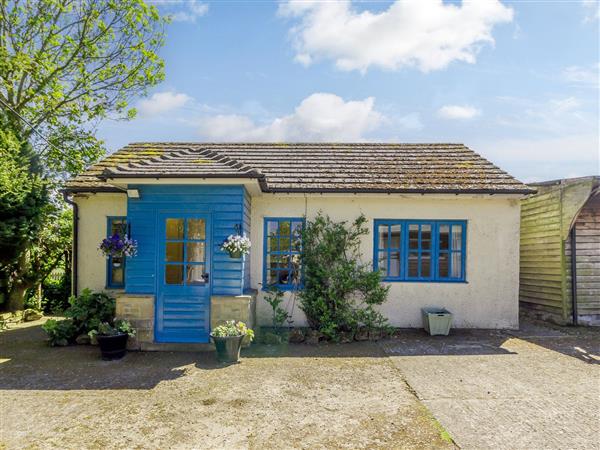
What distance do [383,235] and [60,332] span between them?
287 inches

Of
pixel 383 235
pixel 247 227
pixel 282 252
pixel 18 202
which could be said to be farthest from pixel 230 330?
pixel 18 202

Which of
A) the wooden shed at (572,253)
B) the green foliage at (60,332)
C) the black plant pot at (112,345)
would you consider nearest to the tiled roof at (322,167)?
the wooden shed at (572,253)

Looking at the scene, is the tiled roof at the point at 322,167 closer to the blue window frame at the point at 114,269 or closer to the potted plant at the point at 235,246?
the blue window frame at the point at 114,269

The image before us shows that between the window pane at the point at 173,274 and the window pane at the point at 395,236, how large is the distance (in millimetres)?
4910

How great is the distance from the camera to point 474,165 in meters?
10.1

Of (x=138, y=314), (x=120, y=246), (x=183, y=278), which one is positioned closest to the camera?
(x=120, y=246)

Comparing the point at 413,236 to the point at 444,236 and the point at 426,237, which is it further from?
the point at 444,236

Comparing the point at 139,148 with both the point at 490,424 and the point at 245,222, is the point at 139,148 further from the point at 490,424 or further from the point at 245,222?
the point at 490,424

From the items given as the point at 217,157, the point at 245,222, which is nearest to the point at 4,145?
the point at 217,157

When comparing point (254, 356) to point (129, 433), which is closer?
point (129, 433)

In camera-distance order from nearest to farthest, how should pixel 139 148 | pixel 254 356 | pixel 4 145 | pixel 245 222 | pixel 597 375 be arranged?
pixel 597 375 → pixel 254 356 → pixel 245 222 → pixel 4 145 → pixel 139 148

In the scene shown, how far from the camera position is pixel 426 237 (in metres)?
9.09

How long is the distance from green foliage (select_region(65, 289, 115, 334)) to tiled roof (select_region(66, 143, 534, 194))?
102 inches

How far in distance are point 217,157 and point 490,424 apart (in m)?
6.57
